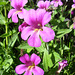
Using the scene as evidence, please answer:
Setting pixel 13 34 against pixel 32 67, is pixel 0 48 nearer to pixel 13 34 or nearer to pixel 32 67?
pixel 13 34

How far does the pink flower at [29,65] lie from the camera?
0.95 meters

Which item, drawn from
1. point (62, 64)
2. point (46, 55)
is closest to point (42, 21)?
point (46, 55)

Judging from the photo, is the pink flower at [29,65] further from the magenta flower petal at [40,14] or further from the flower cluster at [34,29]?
the magenta flower petal at [40,14]

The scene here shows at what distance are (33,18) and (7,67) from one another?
59cm

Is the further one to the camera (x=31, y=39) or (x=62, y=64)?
(x=62, y=64)

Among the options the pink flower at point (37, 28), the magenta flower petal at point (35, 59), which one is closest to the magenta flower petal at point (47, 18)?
the pink flower at point (37, 28)

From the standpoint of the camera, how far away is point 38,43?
2.63ft

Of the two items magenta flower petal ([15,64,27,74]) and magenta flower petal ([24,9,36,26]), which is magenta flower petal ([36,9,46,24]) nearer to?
magenta flower petal ([24,9,36,26])

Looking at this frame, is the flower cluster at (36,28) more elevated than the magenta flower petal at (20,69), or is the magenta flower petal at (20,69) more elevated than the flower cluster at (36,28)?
the flower cluster at (36,28)

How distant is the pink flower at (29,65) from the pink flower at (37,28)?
0.19 metres

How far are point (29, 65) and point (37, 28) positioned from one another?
1.06 ft

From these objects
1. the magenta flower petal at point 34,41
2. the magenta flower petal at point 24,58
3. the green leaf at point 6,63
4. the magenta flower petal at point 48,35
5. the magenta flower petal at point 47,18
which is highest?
the magenta flower petal at point 47,18

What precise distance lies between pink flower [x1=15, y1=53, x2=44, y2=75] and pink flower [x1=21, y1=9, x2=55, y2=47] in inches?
7.4

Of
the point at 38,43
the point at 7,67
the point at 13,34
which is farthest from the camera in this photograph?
the point at 13,34
